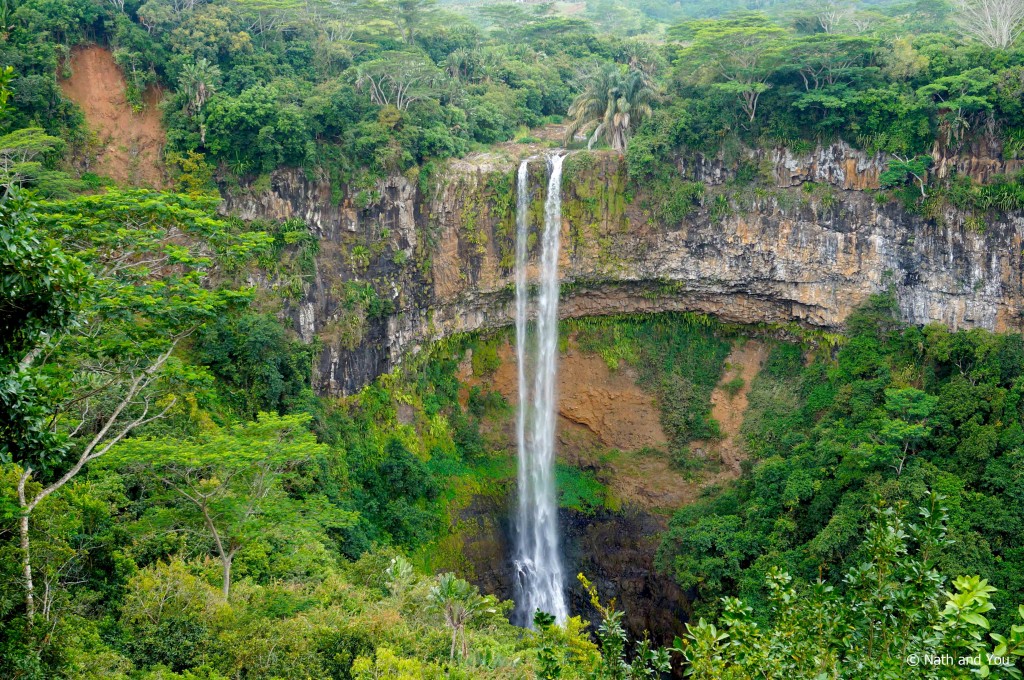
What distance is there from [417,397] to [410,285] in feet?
11.0

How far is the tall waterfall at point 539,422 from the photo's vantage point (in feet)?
81.1

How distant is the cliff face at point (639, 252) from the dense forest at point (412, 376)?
1.33 feet

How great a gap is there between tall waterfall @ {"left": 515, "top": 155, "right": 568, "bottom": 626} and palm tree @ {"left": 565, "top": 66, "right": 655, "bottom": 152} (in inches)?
66.1

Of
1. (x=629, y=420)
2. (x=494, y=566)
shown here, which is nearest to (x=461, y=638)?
(x=494, y=566)

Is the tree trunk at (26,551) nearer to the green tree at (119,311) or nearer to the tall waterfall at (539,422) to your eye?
the green tree at (119,311)

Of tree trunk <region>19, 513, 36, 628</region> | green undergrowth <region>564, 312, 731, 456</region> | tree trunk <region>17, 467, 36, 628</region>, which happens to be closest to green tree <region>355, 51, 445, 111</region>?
green undergrowth <region>564, 312, 731, 456</region>

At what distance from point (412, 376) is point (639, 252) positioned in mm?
7777

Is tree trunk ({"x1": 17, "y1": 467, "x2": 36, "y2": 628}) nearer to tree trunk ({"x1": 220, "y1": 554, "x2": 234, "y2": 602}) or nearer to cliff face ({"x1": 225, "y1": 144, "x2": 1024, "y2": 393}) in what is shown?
tree trunk ({"x1": 220, "y1": 554, "x2": 234, "y2": 602})

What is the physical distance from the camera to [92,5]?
23109 mm

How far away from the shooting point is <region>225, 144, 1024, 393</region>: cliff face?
22.5m

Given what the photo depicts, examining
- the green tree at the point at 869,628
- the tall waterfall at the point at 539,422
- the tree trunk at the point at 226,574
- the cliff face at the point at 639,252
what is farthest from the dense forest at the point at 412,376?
the tall waterfall at the point at 539,422

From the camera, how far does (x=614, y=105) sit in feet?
82.1

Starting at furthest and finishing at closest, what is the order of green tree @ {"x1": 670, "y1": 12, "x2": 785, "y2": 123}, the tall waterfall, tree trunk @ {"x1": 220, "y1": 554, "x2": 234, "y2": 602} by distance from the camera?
1. the tall waterfall
2. green tree @ {"x1": 670, "y1": 12, "x2": 785, "y2": 123}
3. tree trunk @ {"x1": 220, "y1": 554, "x2": 234, "y2": 602}

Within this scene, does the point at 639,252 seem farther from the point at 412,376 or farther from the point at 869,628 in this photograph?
the point at 869,628
